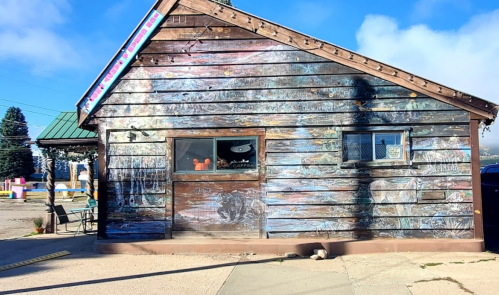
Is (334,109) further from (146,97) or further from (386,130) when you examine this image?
(146,97)

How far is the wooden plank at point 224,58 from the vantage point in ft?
26.7

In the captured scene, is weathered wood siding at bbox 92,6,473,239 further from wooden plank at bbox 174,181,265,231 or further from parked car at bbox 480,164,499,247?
parked car at bbox 480,164,499,247

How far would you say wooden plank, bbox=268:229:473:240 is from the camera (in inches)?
Result: 308

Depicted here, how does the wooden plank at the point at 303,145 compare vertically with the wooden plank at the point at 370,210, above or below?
above

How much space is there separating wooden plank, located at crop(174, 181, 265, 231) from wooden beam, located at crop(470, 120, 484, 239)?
4214 mm

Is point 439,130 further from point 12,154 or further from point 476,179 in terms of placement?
point 12,154

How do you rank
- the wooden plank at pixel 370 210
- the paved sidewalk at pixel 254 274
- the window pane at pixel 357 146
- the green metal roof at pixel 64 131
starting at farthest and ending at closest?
the green metal roof at pixel 64 131 → the window pane at pixel 357 146 → the wooden plank at pixel 370 210 → the paved sidewalk at pixel 254 274

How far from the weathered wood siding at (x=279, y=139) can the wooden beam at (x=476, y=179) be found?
4.1 inches

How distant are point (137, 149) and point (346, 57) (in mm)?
4745

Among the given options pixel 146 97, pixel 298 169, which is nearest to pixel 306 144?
pixel 298 169

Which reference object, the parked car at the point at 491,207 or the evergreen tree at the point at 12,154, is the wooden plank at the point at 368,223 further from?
the evergreen tree at the point at 12,154

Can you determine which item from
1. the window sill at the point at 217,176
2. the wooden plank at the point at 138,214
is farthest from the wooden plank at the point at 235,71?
the wooden plank at the point at 138,214

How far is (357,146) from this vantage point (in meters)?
8.10

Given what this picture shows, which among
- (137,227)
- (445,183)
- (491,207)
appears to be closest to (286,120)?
(445,183)
